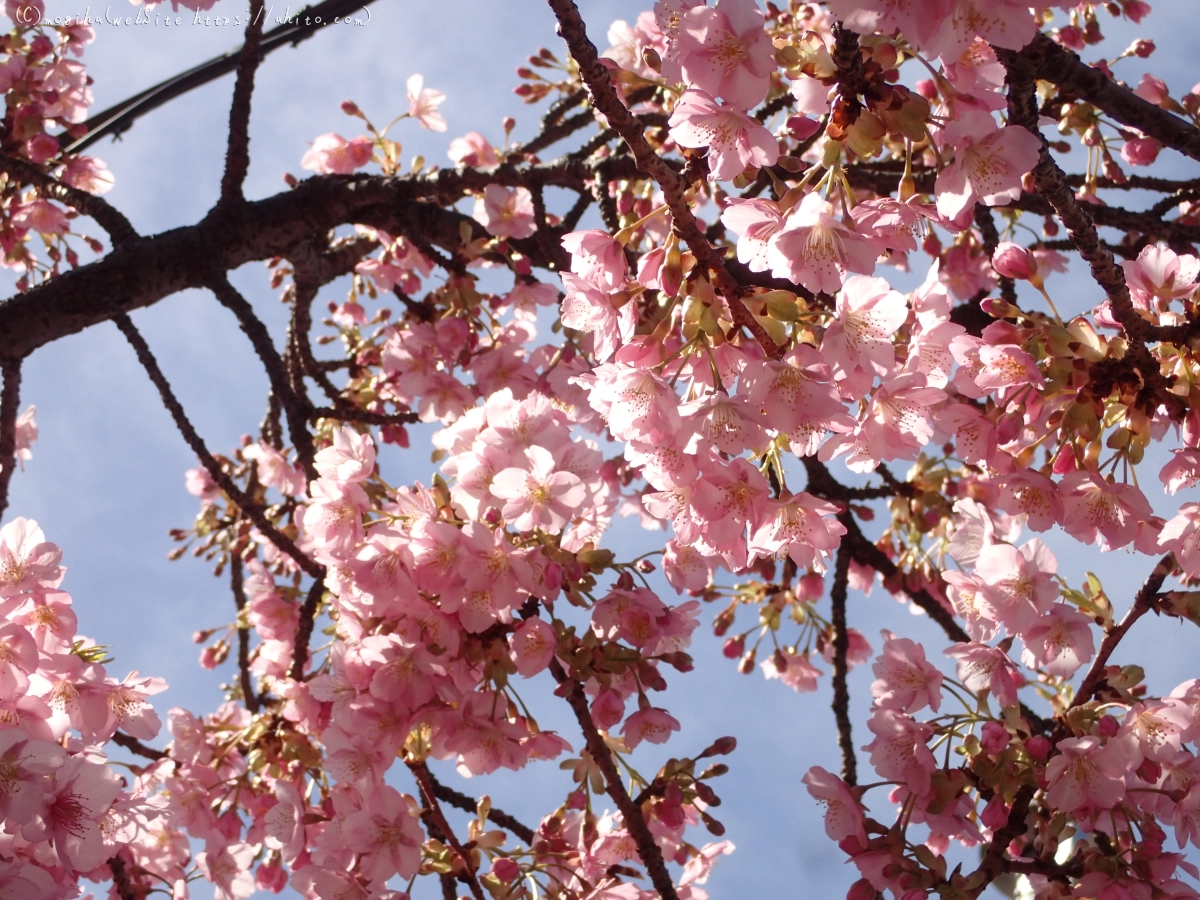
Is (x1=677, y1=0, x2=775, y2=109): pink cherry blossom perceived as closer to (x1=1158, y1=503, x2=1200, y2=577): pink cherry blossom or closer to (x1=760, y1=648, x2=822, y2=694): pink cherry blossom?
(x1=1158, y1=503, x2=1200, y2=577): pink cherry blossom

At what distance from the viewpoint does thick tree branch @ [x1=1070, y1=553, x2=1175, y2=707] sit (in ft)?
6.08

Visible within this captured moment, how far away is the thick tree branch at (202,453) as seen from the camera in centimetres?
224

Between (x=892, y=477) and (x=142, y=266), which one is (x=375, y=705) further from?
(x=892, y=477)

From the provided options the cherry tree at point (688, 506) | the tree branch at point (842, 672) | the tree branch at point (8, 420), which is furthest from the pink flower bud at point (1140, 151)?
the tree branch at point (8, 420)

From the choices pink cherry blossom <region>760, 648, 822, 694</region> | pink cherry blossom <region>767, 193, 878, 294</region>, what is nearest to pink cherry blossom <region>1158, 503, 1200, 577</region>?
pink cherry blossom <region>767, 193, 878, 294</region>

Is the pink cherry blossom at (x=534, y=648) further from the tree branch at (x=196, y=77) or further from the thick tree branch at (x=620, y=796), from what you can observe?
the tree branch at (x=196, y=77)

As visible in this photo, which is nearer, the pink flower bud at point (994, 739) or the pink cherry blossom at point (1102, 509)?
the pink cherry blossom at point (1102, 509)

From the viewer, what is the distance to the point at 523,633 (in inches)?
69.6

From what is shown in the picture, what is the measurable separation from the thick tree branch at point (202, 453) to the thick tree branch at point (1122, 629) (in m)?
1.74

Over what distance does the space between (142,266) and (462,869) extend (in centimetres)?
193

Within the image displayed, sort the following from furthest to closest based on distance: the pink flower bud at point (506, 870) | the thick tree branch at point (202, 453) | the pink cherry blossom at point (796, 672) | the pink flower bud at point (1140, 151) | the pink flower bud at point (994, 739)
→ the pink cherry blossom at point (796, 672)
the pink flower bud at point (1140, 151)
the thick tree branch at point (202, 453)
the pink flower bud at point (506, 870)
the pink flower bud at point (994, 739)

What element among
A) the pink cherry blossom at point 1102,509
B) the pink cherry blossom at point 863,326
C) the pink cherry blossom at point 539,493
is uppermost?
the pink cherry blossom at point 539,493

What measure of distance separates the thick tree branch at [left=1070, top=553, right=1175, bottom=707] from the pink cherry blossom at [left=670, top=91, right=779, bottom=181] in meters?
1.17

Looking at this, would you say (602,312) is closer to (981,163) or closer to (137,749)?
(981,163)
